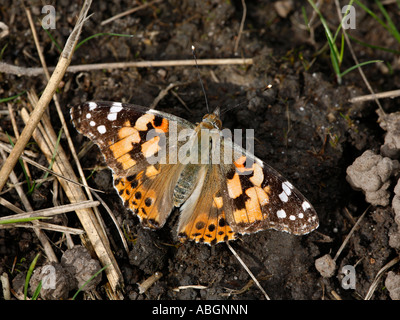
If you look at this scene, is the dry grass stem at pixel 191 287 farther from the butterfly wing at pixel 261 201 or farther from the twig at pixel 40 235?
the twig at pixel 40 235

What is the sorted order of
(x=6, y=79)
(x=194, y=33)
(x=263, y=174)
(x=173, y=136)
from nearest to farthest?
1. (x=263, y=174)
2. (x=173, y=136)
3. (x=6, y=79)
4. (x=194, y=33)

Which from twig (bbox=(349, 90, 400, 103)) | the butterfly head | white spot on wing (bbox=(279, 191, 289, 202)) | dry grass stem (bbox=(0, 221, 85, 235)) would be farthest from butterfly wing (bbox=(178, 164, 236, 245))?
twig (bbox=(349, 90, 400, 103))

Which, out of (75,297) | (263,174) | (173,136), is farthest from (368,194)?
(75,297)

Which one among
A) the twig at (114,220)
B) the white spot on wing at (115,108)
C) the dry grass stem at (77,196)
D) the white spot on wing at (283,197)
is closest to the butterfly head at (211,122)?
the white spot on wing at (115,108)

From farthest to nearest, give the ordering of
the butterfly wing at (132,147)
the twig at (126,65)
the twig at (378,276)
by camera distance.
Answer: the twig at (126,65) → the twig at (378,276) → the butterfly wing at (132,147)

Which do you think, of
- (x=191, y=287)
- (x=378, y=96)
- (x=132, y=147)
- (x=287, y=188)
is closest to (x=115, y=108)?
(x=132, y=147)

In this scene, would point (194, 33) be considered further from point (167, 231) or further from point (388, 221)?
point (388, 221)

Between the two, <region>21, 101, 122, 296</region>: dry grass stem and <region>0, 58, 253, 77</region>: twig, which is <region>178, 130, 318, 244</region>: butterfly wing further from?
<region>0, 58, 253, 77</region>: twig

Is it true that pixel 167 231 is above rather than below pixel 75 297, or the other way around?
above
